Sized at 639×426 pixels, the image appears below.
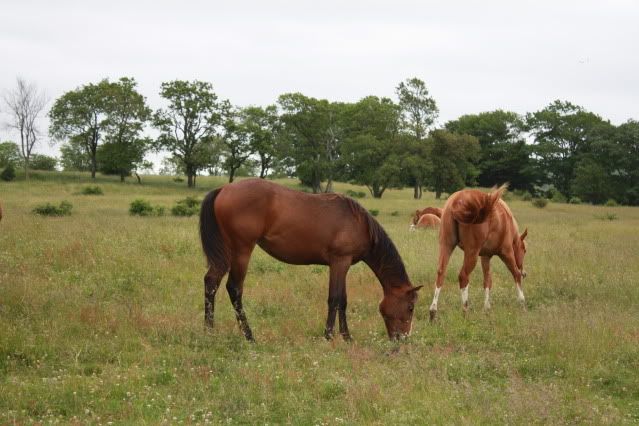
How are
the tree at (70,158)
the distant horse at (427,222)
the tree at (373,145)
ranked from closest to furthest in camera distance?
1. the distant horse at (427,222)
2. the tree at (373,145)
3. the tree at (70,158)

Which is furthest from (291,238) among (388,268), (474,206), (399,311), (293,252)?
(474,206)

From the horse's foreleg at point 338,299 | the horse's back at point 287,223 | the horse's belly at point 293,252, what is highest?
the horse's back at point 287,223

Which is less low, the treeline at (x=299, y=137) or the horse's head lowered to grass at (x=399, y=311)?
the treeline at (x=299, y=137)

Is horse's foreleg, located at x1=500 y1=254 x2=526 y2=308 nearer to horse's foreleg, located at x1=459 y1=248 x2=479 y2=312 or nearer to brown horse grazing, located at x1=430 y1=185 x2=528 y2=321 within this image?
brown horse grazing, located at x1=430 y1=185 x2=528 y2=321

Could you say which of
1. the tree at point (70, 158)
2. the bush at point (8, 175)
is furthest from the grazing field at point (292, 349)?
the tree at point (70, 158)

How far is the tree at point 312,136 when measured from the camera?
56.3 meters

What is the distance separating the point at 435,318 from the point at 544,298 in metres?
2.80

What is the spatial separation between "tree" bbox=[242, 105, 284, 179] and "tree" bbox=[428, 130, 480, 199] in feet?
54.3

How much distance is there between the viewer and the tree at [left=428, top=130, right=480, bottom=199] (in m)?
52.2

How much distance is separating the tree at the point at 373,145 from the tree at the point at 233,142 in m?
11.0

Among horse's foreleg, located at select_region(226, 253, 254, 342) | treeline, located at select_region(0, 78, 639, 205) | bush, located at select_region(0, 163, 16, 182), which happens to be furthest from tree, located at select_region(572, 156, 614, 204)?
horse's foreleg, located at select_region(226, 253, 254, 342)

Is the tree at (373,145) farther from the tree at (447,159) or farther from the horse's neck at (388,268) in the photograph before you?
the horse's neck at (388,268)

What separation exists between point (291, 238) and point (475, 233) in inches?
131

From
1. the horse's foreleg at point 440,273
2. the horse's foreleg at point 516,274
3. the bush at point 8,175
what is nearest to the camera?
the horse's foreleg at point 440,273
